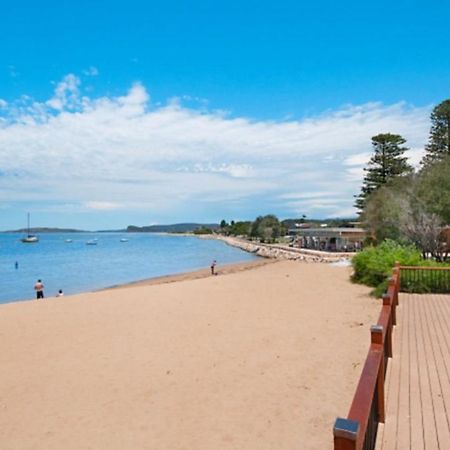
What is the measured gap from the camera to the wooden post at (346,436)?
81.8 inches

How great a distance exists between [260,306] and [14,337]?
725 centimetres

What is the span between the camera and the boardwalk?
4.07 meters

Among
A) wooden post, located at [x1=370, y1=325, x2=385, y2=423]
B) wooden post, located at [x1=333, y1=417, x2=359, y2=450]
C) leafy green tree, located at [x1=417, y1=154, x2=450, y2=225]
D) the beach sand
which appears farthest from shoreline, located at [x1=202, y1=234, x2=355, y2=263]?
wooden post, located at [x1=333, y1=417, x2=359, y2=450]

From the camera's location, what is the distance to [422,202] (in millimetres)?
21281

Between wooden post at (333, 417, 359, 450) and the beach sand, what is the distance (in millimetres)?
2722

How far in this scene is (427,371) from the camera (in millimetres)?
5816

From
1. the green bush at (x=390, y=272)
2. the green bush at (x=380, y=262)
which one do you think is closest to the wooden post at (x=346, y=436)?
the green bush at (x=390, y=272)

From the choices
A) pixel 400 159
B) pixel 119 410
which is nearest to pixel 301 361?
pixel 119 410

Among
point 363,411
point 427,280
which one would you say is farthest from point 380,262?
point 363,411

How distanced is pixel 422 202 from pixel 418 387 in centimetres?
1814

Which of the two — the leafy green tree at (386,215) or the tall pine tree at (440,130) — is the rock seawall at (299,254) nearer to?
the leafy green tree at (386,215)

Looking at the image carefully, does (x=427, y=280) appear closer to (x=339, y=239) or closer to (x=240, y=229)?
(x=339, y=239)

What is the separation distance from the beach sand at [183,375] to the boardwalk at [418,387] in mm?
702

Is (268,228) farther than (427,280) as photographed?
Yes
